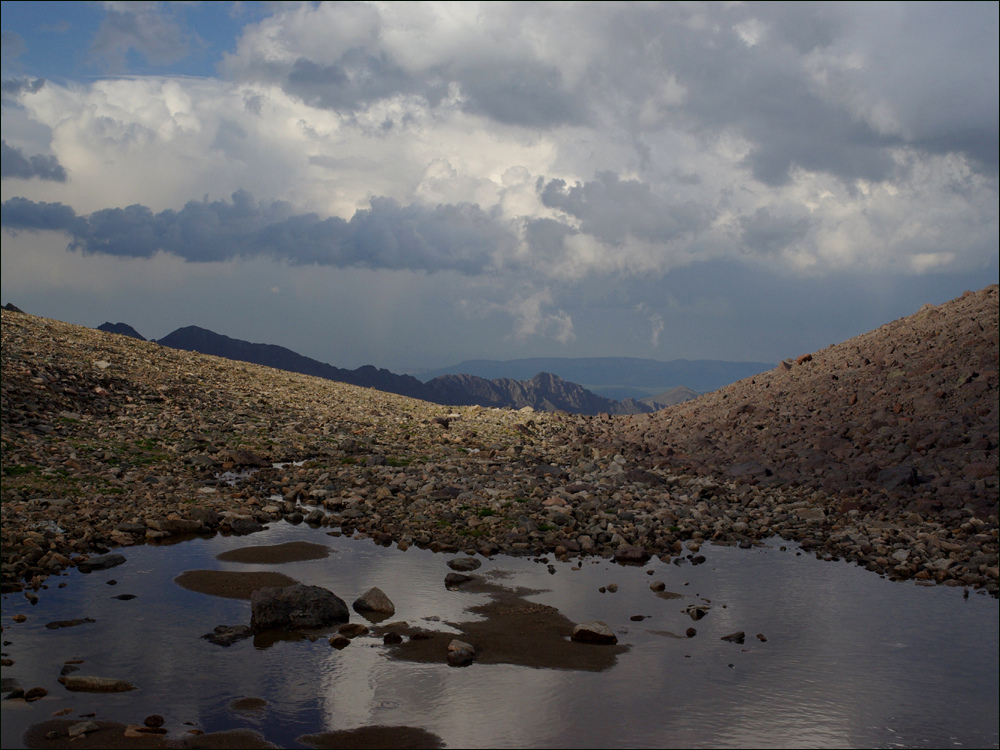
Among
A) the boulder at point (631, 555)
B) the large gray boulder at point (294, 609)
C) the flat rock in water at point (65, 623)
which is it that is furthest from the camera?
the boulder at point (631, 555)

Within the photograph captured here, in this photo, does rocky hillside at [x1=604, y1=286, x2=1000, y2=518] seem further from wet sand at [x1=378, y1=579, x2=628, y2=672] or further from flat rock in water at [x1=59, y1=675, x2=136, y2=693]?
flat rock in water at [x1=59, y1=675, x2=136, y2=693]

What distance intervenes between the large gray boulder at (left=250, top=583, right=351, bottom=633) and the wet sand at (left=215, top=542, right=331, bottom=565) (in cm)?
323

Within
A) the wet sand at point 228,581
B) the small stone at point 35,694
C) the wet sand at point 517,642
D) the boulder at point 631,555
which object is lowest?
the small stone at point 35,694

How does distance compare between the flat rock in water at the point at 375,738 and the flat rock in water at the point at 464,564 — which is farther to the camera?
the flat rock in water at the point at 464,564

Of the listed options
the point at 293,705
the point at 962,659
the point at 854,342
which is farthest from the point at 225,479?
the point at 854,342

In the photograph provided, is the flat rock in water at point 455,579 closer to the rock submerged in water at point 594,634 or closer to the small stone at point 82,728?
the rock submerged in water at point 594,634

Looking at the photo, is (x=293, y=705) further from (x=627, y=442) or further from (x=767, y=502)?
(x=627, y=442)

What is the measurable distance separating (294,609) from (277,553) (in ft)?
14.0

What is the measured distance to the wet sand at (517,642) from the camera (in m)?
9.93

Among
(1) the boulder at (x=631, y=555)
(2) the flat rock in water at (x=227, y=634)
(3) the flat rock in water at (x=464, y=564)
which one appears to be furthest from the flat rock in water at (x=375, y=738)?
(1) the boulder at (x=631, y=555)

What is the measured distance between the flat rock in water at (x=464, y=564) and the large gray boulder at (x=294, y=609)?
3.21 meters

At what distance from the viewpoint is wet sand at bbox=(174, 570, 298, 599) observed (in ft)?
41.0

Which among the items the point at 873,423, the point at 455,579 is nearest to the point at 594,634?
the point at 455,579

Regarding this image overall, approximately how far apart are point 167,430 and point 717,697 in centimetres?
2039
